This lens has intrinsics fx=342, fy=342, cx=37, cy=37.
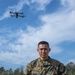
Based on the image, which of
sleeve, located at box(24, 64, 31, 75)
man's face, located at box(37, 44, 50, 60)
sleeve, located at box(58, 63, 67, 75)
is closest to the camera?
man's face, located at box(37, 44, 50, 60)

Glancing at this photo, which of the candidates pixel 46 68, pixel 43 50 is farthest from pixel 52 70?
pixel 43 50

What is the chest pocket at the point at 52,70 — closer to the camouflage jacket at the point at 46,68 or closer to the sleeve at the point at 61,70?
the camouflage jacket at the point at 46,68

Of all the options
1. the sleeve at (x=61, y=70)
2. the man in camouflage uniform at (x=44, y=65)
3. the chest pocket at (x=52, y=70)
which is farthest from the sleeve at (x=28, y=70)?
the sleeve at (x=61, y=70)

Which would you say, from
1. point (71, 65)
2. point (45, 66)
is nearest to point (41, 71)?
point (45, 66)

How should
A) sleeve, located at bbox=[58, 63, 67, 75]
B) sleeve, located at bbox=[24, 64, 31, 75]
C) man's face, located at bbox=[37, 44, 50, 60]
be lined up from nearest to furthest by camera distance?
man's face, located at bbox=[37, 44, 50, 60]
sleeve, located at bbox=[58, 63, 67, 75]
sleeve, located at bbox=[24, 64, 31, 75]

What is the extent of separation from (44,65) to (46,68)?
10 centimetres

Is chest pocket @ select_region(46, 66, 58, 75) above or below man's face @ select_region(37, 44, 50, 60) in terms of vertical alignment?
below

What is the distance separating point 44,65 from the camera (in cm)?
949

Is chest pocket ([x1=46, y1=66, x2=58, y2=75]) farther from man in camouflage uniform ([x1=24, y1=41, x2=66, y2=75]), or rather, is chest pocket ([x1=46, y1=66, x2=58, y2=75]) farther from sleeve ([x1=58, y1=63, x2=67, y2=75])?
sleeve ([x1=58, y1=63, x2=67, y2=75])

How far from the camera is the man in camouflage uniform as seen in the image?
367 inches

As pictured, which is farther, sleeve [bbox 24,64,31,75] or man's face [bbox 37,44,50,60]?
sleeve [bbox 24,64,31,75]

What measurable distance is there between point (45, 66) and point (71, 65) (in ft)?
318

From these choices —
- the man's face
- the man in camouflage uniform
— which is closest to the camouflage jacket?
the man in camouflage uniform

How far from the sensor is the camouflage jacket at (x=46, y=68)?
942 cm
